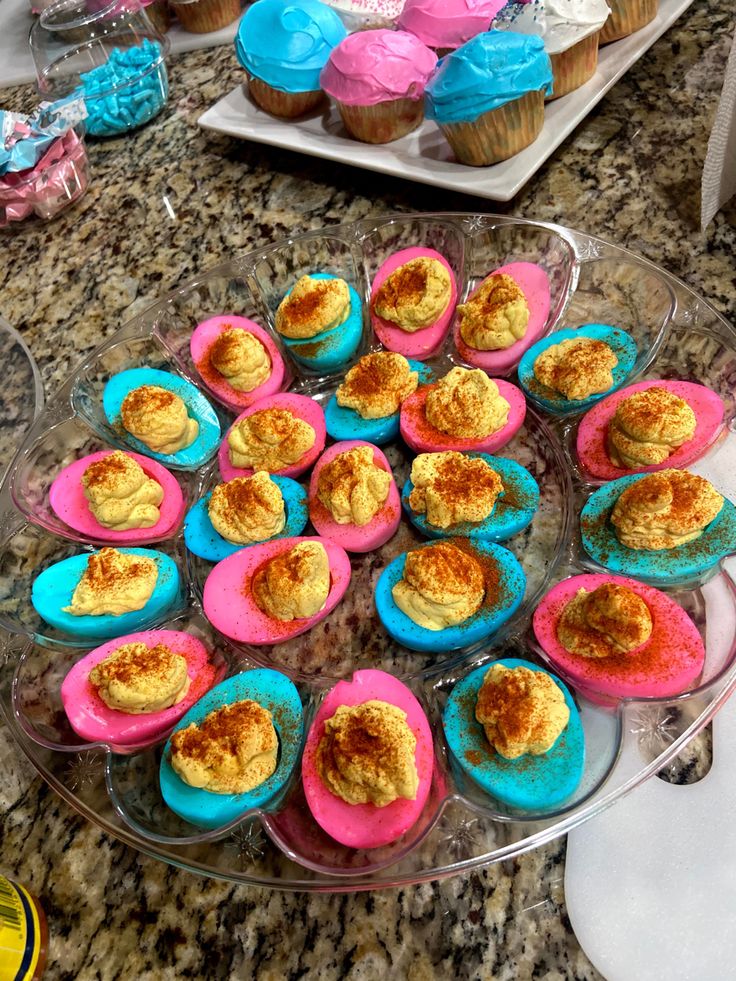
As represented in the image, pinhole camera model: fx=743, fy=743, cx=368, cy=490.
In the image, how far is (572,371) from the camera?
155 cm

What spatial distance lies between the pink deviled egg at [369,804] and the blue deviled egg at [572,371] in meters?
0.70

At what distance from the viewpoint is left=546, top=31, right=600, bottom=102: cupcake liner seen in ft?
6.55

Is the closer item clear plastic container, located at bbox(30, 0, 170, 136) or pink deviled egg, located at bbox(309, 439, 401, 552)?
pink deviled egg, located at bbox(309, 439, 401, 552)

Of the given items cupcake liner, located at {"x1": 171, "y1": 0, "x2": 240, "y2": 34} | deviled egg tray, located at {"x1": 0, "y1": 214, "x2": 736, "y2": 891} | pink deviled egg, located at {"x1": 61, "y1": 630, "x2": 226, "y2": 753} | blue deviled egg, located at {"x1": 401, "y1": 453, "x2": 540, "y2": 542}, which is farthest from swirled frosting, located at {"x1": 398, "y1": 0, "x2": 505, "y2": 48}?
pink deviled egg, located at {"x1": 61, "y1": 630, "x2": 226, "y2": 753}

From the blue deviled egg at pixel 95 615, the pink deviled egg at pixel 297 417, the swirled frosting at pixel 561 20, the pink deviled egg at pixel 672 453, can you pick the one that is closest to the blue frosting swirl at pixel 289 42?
the swirled frosting at pixel 561 20

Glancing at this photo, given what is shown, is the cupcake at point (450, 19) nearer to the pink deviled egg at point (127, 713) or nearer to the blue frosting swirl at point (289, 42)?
the blue frosting swirl at point (289, 42)

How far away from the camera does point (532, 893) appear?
114 centimetres

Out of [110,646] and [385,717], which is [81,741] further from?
[385,717]

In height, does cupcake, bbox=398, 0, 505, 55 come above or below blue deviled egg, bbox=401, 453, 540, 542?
above

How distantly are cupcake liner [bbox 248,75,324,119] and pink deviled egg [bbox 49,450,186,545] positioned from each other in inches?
49.6

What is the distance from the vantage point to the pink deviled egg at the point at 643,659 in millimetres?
1161

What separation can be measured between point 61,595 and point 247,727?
0.52 m

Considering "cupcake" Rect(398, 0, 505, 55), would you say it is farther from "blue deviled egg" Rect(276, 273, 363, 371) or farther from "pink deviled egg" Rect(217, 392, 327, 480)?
"pink deviled egg" Rect(217, 392, 327, 480)

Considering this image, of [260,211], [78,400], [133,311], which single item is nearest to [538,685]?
[78,400]
